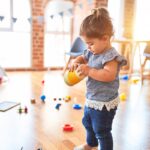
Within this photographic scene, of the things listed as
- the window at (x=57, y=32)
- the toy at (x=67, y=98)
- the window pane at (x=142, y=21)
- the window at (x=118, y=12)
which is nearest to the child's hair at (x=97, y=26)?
the toy at (x=67, y=98)

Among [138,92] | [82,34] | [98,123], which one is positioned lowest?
[138,92]

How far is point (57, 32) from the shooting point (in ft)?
15.8

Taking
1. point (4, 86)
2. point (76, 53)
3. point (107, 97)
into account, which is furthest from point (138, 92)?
point (107, 97)

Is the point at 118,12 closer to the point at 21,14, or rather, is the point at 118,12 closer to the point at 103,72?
the point at 21,14

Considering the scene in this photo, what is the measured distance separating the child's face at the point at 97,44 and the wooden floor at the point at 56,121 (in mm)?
635

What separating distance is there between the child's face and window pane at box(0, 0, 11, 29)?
3.37 metres

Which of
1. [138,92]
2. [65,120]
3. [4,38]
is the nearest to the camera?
[65,120]

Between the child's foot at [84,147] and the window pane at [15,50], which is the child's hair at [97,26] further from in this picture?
the window pane at [15,50]

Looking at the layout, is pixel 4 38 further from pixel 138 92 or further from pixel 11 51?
pixel 138 92

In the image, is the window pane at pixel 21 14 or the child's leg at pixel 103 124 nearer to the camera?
the child's leg at pixel 103 124

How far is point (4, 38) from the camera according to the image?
4391mm

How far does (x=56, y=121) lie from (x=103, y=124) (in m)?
0.81

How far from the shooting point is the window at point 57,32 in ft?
15.5

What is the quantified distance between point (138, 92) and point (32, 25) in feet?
7.44
